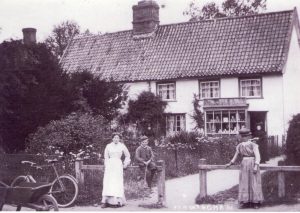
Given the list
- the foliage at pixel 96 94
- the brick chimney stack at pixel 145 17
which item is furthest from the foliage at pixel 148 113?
the foliage at pixel 96 94

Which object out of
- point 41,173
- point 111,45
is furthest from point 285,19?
point 41,173

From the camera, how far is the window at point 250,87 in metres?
27.2

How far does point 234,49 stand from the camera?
94.2 ft

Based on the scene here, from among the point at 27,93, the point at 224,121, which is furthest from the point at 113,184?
the point at 224,121

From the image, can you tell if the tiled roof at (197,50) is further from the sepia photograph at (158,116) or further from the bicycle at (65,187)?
the bicycle at (65,187)

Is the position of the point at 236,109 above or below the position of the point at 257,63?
below

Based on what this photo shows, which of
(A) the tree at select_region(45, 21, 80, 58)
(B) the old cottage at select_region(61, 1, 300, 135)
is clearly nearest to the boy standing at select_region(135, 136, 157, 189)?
(B) the old cottage at select_region(61, 1, 300, 135)

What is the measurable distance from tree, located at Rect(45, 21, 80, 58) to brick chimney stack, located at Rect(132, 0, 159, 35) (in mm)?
21463

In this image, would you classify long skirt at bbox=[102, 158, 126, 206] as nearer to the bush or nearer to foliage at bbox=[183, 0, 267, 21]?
the bush

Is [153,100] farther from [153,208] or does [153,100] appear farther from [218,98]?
[153,208]

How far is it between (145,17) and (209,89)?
735cm

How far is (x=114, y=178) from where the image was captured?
10477mm

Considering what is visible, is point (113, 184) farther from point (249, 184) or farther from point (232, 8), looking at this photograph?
point (232, 8)

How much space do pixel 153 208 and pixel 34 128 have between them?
6.71m
